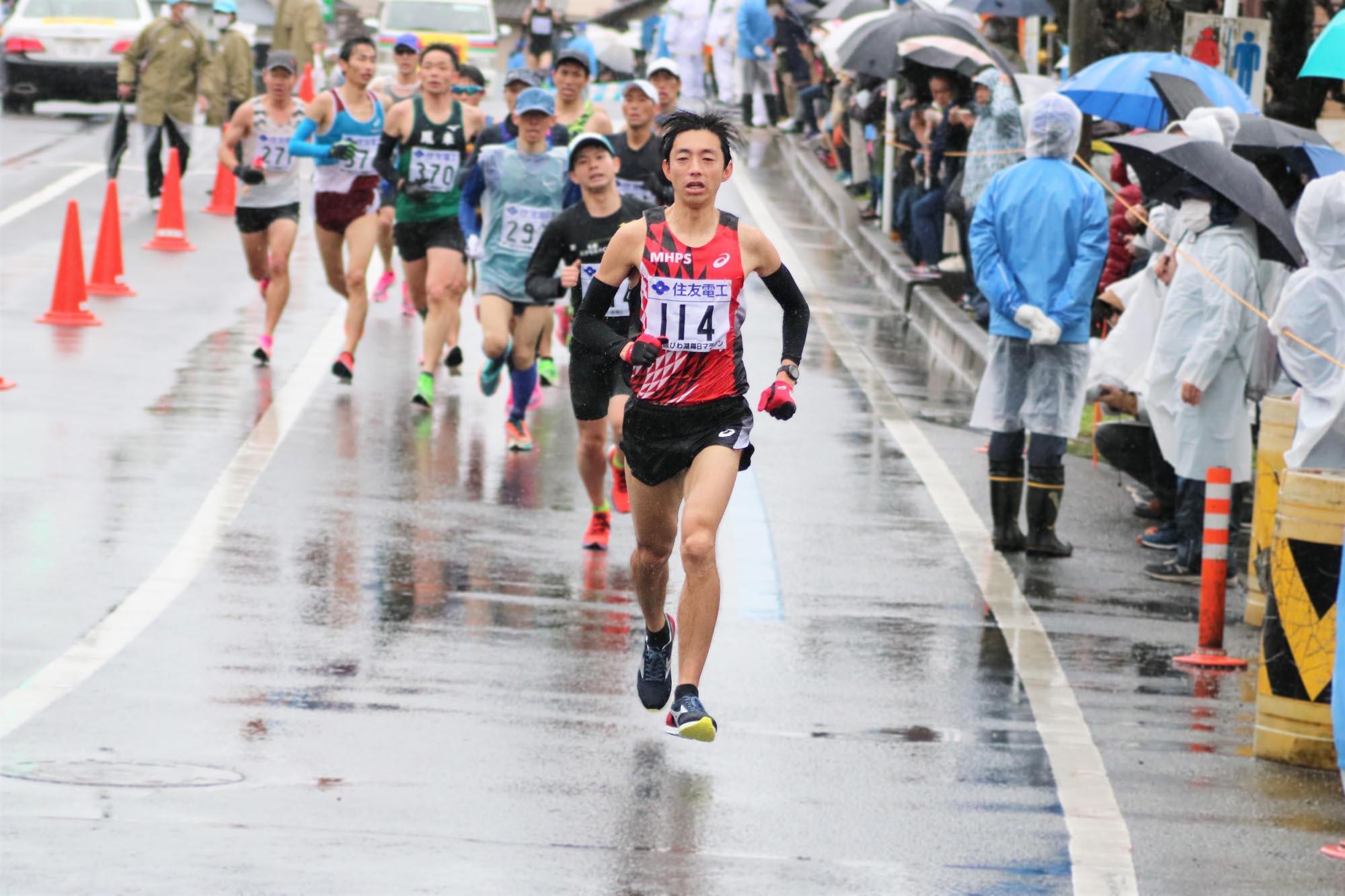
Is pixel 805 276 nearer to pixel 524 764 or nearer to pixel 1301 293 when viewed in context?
pixel 1301 293

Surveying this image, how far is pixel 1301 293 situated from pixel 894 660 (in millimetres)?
2296

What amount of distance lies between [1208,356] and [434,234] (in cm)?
533

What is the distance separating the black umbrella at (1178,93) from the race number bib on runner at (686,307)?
7.28 meters

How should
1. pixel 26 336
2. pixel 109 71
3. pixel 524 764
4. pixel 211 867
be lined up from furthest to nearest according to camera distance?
pixel 109 71 < pixel 26 336 < pixel 524 764 < pixel 211 867

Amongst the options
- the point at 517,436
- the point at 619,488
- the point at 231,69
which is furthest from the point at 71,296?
the point at 231,69

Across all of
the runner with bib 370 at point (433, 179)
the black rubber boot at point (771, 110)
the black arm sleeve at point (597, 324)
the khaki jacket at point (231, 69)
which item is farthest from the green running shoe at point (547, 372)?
the black rubber boot at point (771, 110)

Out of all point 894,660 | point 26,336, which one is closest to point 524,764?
point 894,660

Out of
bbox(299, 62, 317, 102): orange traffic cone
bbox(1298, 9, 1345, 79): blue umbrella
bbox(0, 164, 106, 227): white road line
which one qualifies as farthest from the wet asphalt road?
bbox(299, 62, 317, 102): orange traffic cone

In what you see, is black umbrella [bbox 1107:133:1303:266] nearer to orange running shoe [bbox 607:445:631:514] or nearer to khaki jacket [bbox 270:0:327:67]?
orange running shoe [bbox 607:445:631:514]

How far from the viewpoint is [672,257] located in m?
7.01

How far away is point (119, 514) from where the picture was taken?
36.4 ft

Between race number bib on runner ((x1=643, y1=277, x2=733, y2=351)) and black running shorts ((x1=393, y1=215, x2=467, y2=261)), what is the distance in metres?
7.15

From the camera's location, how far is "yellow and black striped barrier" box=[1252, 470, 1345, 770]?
852cm

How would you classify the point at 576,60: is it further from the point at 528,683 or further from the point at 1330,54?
the point at 528,683
